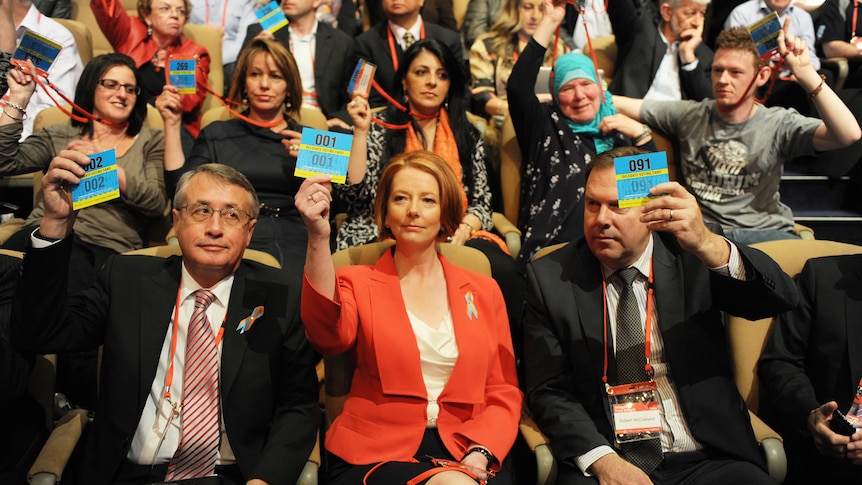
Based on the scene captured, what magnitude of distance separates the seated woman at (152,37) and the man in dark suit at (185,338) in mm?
1894

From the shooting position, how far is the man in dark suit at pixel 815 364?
228cm

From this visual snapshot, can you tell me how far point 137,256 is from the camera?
2281 millimetres

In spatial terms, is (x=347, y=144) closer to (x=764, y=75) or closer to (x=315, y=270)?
(x=315, y=270)

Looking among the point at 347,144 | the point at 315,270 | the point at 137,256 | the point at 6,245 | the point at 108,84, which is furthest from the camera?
the point at 108,84

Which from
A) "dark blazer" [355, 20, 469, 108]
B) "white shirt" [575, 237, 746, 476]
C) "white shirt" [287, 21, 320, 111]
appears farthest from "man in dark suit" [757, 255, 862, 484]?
"white shirt" [287, 21, 320, 111]

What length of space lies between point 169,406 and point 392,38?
265cm

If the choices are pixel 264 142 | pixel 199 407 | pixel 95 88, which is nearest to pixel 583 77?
pixel 264 142

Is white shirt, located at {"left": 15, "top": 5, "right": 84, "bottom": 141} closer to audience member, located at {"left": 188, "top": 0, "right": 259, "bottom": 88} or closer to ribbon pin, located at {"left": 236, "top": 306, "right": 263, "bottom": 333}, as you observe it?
audience member, located at {"left": 188, "top": 0, "right": 259, "bottom": 88}

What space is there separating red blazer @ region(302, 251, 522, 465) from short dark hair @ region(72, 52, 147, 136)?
1505 millimetres

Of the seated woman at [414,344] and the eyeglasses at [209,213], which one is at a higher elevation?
the eyeglasses at [209,213]

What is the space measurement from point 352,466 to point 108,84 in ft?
6.47

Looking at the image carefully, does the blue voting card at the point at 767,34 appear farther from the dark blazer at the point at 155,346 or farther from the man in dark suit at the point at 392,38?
the dark blazer at the point at 155,346

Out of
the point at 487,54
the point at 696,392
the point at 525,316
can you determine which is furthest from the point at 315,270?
the point at 487,54

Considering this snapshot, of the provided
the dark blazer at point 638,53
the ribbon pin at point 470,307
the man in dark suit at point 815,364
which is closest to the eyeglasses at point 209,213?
the ribbon pin at point 470,307
